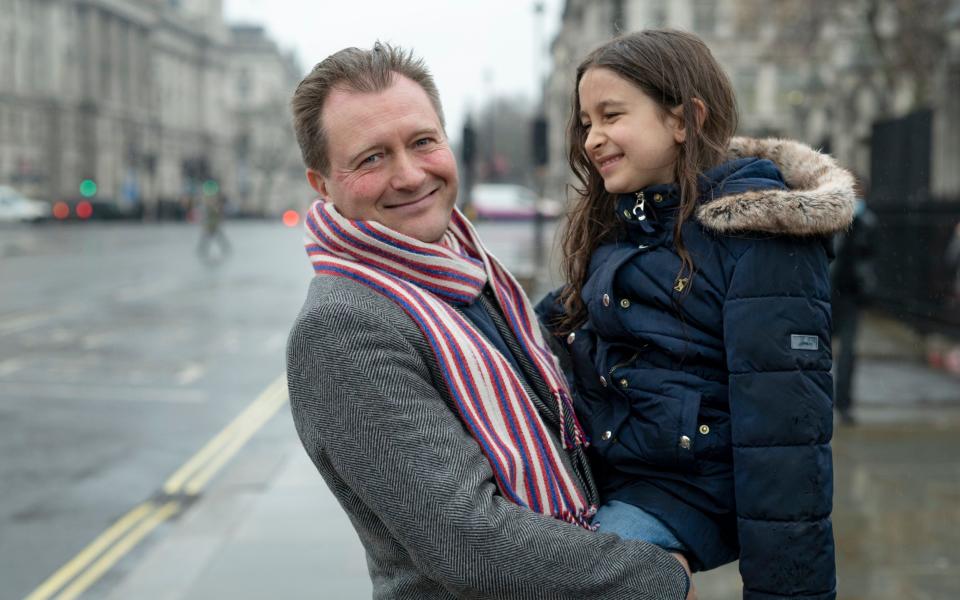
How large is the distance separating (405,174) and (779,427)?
2.78 feet

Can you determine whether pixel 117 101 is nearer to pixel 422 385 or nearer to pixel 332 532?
pixel 332 532

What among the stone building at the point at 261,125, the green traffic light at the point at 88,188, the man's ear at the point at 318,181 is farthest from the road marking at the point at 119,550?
the stone building at the point at 261,125

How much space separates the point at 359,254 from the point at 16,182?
7374cm

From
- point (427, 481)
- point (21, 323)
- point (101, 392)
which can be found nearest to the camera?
point (427, 481)

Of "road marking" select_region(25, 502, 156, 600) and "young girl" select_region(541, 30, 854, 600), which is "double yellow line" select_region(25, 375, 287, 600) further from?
"young girl" select_region(541, 30, 854, 600)

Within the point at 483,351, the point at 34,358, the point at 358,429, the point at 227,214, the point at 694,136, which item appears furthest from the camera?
the point at 227,214

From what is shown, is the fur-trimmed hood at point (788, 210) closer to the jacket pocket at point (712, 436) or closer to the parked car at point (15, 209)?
the jacket pocket at point (712, 436)

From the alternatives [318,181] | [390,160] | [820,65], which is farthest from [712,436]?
[820,65]

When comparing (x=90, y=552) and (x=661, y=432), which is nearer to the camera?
(x=661, y=432)

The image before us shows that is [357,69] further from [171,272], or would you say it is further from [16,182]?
[16,182]

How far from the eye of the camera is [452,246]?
230 cm

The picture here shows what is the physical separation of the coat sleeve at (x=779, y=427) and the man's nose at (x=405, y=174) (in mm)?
641

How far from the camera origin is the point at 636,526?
203cm

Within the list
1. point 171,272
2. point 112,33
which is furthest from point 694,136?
point 112,33
